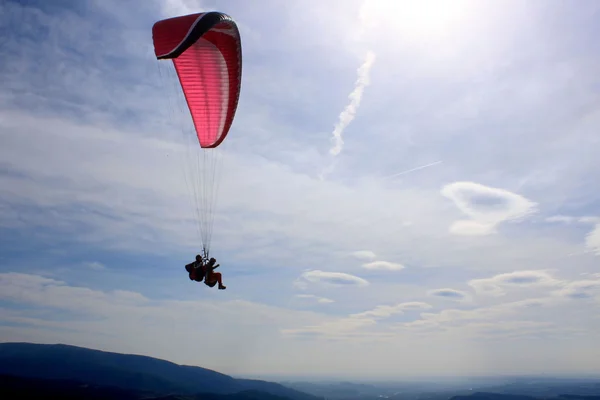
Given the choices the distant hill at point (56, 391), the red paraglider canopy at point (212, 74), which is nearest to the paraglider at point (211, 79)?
the red paraglider canopy at point (212, 74)

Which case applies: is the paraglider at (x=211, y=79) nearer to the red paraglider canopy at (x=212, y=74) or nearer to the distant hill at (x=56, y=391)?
the red paraglider canopy at (x=212, y=74)

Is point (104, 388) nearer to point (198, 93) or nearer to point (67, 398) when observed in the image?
point (67, 398)

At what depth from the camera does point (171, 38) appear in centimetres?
2022

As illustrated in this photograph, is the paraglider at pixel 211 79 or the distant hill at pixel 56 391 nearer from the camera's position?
the paraglider at pixel 211 79

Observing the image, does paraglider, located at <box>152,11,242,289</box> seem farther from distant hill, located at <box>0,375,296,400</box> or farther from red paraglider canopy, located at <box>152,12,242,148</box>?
distant hill, located at <box>0,375,296,400</box>

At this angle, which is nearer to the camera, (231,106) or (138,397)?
(231,106)

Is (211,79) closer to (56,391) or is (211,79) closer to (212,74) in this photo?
(212,74)

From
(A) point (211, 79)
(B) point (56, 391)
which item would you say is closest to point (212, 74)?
(A) point (211, 79)

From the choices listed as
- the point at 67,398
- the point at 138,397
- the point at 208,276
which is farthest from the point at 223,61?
the point at 138,397

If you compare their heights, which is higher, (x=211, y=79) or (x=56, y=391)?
(x=211, y=79)

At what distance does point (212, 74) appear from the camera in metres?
24.2

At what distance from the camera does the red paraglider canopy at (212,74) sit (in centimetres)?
2259

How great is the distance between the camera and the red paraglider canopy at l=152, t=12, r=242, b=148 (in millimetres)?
22594

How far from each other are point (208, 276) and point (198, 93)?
1122 centimetres
